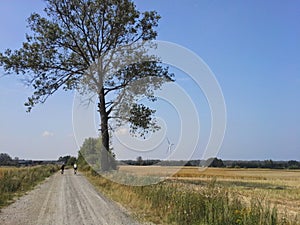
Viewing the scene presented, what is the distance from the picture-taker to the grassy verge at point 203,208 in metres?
8.21

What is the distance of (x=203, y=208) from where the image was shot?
10.1 metres

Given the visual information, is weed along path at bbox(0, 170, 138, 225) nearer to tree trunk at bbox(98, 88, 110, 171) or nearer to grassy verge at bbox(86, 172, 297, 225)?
grassy verge at bbox(86, 172, 297, 225)

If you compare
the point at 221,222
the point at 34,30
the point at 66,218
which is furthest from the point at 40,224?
the point at 34,30

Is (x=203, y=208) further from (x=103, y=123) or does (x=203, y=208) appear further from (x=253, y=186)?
(x=103, y=123)

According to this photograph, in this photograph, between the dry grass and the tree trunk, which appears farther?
the tree trunk

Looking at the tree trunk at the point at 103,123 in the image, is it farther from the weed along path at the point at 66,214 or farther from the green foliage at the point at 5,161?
the green foliage at the point at 5,161

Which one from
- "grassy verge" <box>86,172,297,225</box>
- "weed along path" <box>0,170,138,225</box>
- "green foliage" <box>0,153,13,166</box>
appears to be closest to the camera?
"grassy verge" <box>86,172,297,225</box>

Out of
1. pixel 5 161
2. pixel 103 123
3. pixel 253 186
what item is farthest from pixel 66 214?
pixel 5 161

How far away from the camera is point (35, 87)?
2953cm

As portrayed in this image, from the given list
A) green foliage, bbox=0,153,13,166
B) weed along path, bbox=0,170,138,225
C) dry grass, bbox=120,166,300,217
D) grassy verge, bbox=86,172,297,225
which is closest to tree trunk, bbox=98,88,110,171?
dry grass, bbox=120,166,300,217

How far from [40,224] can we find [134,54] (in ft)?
66.6

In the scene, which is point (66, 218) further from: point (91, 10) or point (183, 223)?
point (91, 10)

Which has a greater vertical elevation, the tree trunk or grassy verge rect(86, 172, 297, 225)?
the tree trunk

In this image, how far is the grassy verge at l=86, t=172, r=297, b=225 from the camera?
8.21m
